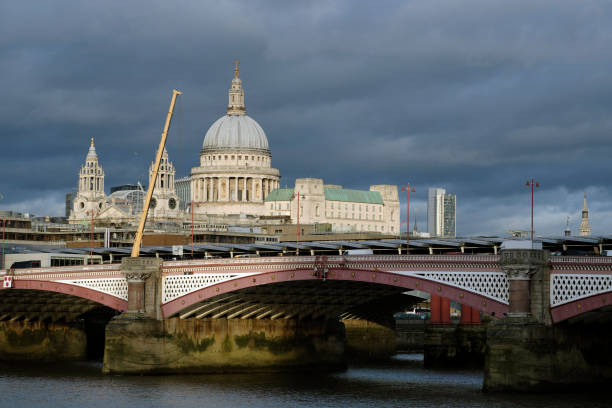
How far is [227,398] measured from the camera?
77812 millimetres

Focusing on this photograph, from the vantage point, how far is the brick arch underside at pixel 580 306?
225 feet

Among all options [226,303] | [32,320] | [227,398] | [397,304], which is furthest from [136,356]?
[397,304]

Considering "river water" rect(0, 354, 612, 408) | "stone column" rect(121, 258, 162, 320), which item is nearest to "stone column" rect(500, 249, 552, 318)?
"river water" rect(0, 354, 612, 408)

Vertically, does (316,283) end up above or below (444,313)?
→ above

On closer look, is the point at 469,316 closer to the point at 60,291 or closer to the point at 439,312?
the point at 439,312

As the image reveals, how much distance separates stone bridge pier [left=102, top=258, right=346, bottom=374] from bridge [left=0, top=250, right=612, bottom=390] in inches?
4.3

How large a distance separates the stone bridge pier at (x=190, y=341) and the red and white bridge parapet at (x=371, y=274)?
1.49 meters

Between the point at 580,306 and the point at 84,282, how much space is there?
142 feet

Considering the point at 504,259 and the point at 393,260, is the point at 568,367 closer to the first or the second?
the point at 504,259

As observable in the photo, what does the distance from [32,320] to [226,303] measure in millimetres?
30539

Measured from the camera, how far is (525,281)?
7131 cm

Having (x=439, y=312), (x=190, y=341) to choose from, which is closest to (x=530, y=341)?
(x=190, y=341)

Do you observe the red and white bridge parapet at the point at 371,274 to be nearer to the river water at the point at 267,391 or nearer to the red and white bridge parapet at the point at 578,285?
the red and white bridge parapet at the point at 578,285

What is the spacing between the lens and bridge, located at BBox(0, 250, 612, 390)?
2803 inches
